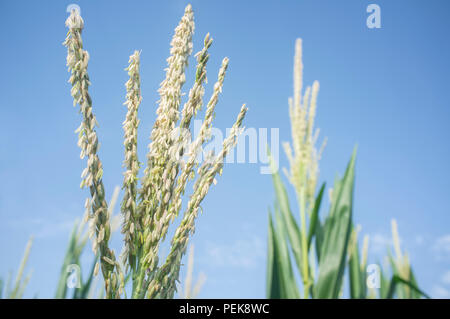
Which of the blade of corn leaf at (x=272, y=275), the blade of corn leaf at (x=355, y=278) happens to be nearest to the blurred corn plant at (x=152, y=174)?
the blade of corn leaf at (x=272, y=275)

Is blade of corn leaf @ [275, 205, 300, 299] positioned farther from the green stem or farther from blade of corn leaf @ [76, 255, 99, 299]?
blade of corn leaf @ [76, 255, 99, 299]

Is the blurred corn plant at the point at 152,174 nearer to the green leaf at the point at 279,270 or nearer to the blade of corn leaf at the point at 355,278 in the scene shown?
the green leaf at the point at 279,270

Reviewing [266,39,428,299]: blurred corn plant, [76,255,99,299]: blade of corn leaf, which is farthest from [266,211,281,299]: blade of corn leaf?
[76,255,99,299]: blade of corn leaf

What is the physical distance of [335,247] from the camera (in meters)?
0.92

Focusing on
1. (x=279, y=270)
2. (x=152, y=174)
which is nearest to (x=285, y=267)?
(x=279, y=270)

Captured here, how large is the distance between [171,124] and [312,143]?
47 cm

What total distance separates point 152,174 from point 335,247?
1.62 feet

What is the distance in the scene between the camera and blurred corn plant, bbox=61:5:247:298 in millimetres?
625

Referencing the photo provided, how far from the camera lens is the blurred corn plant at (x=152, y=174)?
625mm

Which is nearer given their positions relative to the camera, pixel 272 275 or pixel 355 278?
pixel 272 275

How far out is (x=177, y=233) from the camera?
0.64 m

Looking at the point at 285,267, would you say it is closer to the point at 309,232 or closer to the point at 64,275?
the point at 309,232
